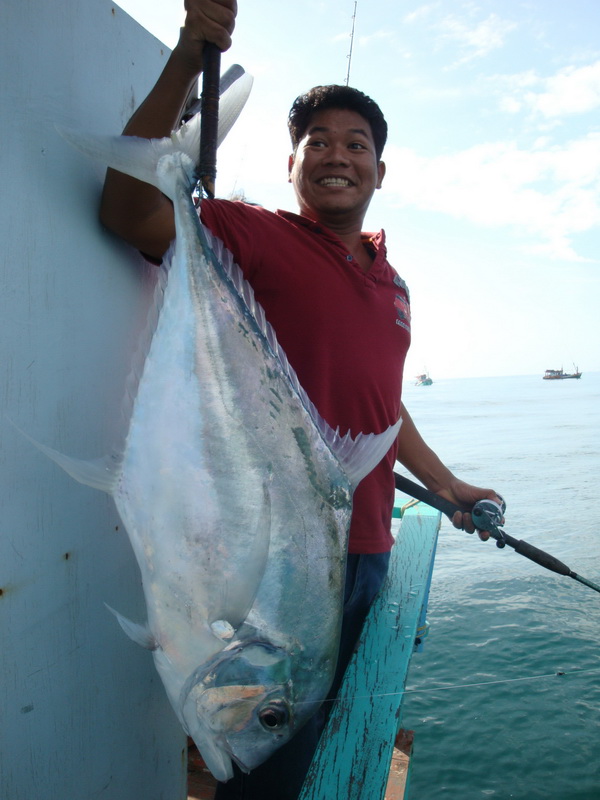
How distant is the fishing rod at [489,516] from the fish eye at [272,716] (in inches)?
49.9

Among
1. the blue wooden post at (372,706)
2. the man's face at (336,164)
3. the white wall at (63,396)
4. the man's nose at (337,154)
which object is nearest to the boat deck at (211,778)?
the blue wooden post at (372,706)

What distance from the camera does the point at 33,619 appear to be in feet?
3.38

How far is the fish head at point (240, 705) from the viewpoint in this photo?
1.00 meters

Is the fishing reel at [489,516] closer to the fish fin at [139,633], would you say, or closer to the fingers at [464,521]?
the fingers at [464,521]

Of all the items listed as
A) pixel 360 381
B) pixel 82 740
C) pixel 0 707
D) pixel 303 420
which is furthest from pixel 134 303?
pixel 82 740

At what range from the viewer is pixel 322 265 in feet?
5.49

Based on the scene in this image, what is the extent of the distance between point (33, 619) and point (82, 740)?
0.34m

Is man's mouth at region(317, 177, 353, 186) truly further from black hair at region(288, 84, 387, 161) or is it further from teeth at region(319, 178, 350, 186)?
black hair at region(288, 84, 387, 161)

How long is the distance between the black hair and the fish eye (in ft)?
5.70

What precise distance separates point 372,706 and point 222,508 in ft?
3.00

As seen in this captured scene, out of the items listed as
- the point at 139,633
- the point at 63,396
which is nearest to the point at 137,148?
the point at 63,396

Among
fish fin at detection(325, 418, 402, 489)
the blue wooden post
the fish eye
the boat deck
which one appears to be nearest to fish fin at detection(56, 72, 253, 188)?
fish fin at detection(325, 418, 402, 489)

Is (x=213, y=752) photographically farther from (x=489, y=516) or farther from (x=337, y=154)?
(x=337, y=154)

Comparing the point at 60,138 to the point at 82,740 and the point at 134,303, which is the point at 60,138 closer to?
the point at 134,303
